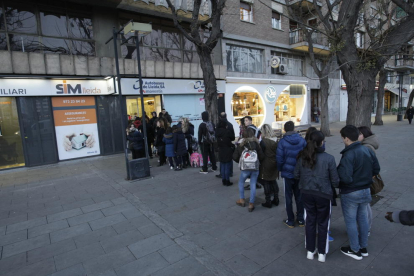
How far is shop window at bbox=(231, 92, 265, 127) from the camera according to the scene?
15922 millimetres

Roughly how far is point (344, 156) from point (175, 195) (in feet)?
12.8

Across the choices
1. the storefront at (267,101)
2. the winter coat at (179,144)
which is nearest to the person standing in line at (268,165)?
the winter coat at (179,144)

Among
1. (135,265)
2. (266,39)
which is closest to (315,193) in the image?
(135,265)

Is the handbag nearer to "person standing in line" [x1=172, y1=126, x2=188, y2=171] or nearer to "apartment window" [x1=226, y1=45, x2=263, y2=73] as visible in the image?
"person standing in line" [x1=172, y1=126, x2=188, y2=171]

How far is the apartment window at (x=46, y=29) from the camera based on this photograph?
29.7 ft

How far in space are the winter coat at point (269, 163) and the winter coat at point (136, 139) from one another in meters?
4.70

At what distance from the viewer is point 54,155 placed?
393 inches

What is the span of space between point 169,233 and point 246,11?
15.7 meters

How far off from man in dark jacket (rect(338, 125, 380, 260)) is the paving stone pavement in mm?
247

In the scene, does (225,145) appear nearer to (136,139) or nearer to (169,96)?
(136,139)

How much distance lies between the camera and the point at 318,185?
3.04 m

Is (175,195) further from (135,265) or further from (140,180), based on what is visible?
(135,265)

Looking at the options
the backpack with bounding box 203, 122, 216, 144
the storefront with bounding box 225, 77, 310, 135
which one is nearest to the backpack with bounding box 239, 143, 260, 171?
the backpack with bounding box 203, 122, 216, 144

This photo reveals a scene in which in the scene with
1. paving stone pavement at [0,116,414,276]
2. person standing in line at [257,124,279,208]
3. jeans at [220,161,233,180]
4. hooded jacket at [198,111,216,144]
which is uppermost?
hooded jacket at [198,111,216,144]
